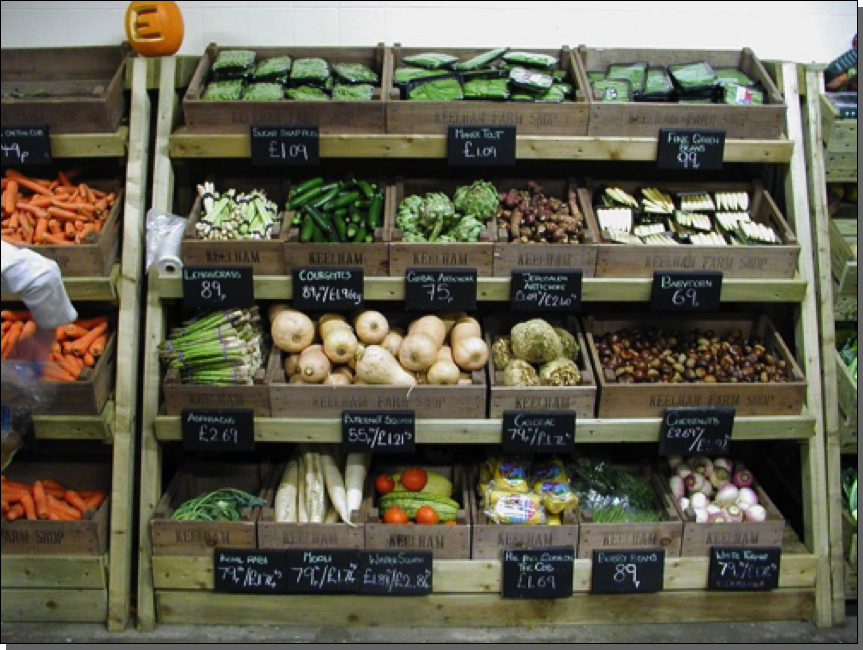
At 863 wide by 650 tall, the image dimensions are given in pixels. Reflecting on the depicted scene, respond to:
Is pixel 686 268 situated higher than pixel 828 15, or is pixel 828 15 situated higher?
pixel 828 15

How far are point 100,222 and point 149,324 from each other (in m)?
0.42

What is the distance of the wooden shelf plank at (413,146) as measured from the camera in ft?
9.86

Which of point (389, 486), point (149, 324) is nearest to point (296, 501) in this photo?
point (389, 486)

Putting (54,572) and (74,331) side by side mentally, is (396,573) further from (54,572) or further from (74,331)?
(74,331)

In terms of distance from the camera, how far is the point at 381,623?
3.16 m

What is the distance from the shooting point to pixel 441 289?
3012 millimetres

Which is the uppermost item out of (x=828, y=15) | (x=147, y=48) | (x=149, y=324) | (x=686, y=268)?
(x=828, y=15)

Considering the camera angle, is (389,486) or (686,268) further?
(389,486)

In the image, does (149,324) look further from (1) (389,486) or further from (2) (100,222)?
(1) (389,486)

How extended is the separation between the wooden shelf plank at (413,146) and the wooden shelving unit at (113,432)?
196 millimetres

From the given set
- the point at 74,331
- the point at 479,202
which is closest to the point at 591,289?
the point at 479,202

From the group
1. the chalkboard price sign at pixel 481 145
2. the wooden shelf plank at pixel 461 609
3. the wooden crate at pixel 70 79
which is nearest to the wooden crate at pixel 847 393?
the wooden shelf plank at pixel 461 609

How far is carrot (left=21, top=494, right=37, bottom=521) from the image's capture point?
318 centimetres

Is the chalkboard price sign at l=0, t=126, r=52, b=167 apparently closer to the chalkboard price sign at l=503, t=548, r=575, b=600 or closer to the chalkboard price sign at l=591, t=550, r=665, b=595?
the chalkboard price sign at l=503, t=548, r=575, b=600
